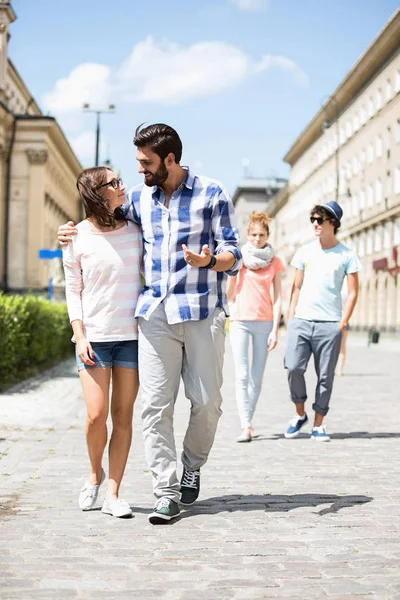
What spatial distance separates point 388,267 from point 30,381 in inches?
1713

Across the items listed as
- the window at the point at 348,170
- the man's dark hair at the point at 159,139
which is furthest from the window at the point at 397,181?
the man's dark hair at the point at 159,139

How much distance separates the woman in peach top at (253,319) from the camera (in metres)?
9.43

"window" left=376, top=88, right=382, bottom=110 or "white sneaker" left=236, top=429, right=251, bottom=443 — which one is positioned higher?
"window" left=376, top=88, right=382, bottom=110

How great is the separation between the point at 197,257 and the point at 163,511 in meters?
1.37

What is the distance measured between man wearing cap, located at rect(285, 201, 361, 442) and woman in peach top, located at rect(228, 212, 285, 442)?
23 cm

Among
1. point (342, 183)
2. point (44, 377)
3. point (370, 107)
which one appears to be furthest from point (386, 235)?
point (44, 377)

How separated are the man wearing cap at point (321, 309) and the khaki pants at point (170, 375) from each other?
11.7 ft

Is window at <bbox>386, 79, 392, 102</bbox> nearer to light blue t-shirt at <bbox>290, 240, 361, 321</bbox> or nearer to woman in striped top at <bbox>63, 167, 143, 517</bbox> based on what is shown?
light blue t-shirt at <bbox>290, 240, 361, 321</bbox>

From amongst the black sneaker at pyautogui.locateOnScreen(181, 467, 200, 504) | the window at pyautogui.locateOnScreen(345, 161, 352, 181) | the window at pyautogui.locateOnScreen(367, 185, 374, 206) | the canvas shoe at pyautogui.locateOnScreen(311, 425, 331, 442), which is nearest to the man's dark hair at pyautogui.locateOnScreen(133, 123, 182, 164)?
the black sneaker at pyautogui.locateOnScreen(181, 467, 200, 504)

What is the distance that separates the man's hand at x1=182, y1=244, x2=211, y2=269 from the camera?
17.5 ft

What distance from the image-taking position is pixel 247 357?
9.53m

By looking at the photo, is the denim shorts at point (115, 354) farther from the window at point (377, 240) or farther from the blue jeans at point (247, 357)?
the window at point (377, 240)

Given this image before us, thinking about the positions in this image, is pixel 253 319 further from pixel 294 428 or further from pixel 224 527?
pixel 224 527

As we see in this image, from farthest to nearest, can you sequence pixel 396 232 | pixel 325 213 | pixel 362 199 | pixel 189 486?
pixel 362 199 → pixel 396 232 → pixel 325 213 → pixel 189 486
